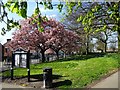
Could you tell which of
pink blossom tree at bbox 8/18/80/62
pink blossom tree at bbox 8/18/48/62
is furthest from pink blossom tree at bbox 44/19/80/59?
pink blossom tree at bbox 8/18/48/62

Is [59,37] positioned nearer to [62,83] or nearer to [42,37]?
[42,37]

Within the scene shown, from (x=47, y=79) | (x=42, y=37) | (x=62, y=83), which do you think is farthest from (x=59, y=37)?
(x=47, y=79)

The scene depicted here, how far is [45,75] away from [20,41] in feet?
85.3

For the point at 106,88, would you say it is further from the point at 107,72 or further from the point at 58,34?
the point at 58,34

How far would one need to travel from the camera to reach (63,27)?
42.0 meters

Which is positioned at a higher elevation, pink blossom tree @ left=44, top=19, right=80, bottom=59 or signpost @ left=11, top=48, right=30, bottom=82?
pink blossom tree @ left=44, top=19, right=80, bottom=59

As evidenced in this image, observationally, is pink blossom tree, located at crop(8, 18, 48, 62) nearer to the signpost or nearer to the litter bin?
the signpost

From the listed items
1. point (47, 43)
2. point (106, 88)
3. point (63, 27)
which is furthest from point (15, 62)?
point (63, 27)

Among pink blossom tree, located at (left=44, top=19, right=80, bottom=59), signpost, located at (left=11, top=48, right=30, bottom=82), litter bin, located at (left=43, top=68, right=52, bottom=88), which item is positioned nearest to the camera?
litter bin, located at (left=43, top=68, right=52, bottom=88)

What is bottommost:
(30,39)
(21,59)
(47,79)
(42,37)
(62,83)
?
(62,83)

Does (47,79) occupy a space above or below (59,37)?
below

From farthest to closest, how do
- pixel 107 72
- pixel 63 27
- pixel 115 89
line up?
1. pixel 63 27
2. pixel 107 72
3. pixel 115 89

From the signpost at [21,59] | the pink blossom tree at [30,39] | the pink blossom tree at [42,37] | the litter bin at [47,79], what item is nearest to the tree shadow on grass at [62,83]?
the litter bin at [47,79]

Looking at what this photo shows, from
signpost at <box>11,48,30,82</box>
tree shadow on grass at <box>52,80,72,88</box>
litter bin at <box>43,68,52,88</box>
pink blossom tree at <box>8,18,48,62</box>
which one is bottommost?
tree shadow on grass at <box>52,80,72,88</box>
